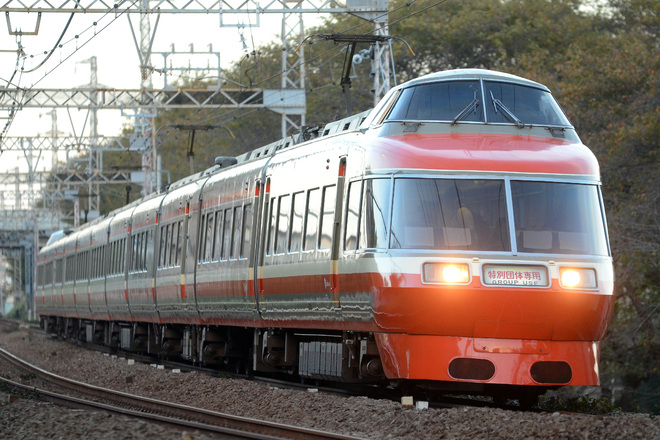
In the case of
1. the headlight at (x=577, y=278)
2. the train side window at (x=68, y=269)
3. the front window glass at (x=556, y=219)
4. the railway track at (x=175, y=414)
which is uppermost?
the train side window at (x=68, y=269)

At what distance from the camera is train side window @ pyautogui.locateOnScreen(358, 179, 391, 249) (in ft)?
38.5

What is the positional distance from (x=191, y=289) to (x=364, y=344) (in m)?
8.08

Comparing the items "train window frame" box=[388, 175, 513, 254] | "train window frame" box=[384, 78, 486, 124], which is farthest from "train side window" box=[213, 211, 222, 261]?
"train window frame" box=[388, 175, 513, 254]

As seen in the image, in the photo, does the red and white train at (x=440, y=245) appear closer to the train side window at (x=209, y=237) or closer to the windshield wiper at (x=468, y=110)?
the windshield wiper at (x=468, y=110)

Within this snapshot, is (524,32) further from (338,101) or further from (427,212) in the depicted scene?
(427,212)

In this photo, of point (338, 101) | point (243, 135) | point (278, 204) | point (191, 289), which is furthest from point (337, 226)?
point (243, 135)

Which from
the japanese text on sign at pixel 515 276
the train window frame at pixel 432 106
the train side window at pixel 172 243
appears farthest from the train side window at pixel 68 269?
the japanese text on sign at pixel 515 276

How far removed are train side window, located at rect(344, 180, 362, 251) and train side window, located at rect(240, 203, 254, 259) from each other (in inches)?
159

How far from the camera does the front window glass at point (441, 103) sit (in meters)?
12.6

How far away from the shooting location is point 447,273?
11.3 m

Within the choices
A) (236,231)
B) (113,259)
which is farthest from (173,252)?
(113,259)

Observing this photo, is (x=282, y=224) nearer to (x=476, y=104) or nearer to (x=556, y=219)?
(x=476, y=104)

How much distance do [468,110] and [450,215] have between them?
160cm

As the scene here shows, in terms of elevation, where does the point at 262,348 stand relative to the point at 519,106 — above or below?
below
